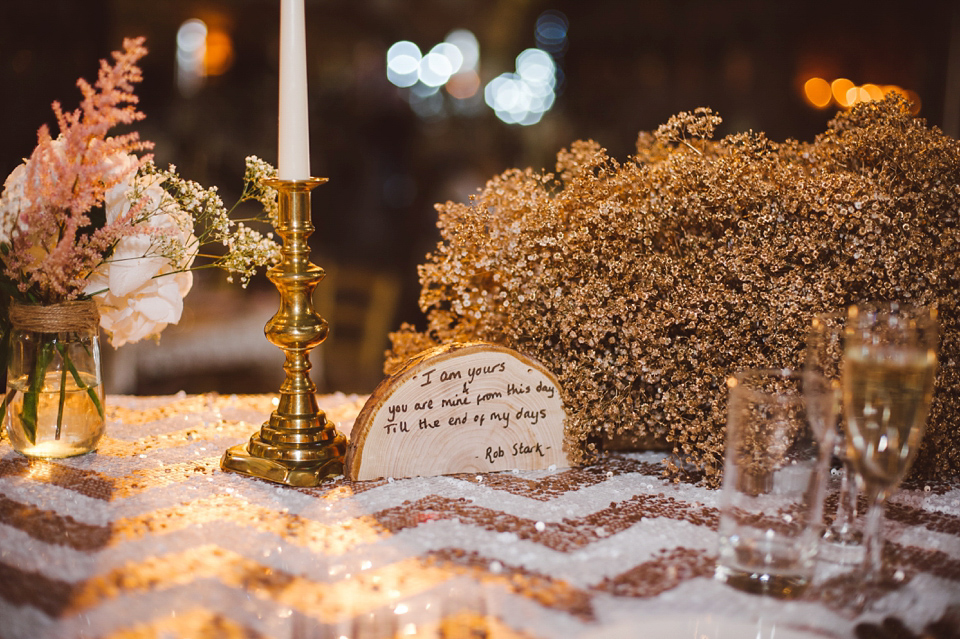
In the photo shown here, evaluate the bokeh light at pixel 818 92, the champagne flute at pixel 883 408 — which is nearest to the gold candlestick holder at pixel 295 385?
the champagne flute at pixel 883 408

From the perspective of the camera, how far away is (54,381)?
108 cm

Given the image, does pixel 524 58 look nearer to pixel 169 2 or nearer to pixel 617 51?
pixel 617 51

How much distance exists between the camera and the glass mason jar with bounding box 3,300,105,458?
104 centimetres

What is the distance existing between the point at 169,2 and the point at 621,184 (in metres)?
5.13

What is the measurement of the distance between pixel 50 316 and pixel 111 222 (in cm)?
15

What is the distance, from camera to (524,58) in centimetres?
746

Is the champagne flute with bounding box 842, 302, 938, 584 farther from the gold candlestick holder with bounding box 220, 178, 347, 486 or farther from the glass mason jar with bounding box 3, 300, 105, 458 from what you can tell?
the glass mason jar with bounding box 3, 300, 105, 458

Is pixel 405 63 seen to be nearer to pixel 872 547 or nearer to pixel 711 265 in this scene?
pixel 711 265

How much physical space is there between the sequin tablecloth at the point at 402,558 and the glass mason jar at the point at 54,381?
34 mm

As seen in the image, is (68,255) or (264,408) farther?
(264,408)

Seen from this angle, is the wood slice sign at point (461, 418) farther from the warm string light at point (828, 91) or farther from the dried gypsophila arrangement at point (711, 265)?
the warm string light at point (828, 91)

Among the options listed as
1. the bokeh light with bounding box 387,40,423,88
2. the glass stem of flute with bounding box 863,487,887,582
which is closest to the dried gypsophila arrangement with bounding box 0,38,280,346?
the glass stem of flute with bounding box 863,487,887,582

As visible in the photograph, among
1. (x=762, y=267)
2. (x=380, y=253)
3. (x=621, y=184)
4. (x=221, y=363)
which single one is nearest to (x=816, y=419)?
(x=762, y=267)

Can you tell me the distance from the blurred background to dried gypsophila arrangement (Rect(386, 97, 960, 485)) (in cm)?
199
